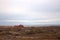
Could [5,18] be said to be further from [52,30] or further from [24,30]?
[52,30]

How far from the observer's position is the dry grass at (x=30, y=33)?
690 millimetres

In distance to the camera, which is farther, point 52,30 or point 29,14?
point 29,14

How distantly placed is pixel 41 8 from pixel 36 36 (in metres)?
0.38

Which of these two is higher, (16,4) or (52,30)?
(16,4)

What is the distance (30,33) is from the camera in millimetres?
750

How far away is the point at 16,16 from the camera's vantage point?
3.40 ft

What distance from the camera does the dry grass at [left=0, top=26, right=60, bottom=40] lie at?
69cm

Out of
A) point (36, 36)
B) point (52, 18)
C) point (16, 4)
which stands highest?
point (16, 4)

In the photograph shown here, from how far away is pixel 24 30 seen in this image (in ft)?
2.58

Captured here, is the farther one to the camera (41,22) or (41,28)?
(41,22)

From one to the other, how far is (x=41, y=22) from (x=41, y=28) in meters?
0.17

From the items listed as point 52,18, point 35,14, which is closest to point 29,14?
point 35,14

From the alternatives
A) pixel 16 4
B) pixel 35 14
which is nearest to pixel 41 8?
pixel 35 14

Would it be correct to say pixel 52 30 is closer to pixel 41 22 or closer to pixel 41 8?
pixel 41 22
